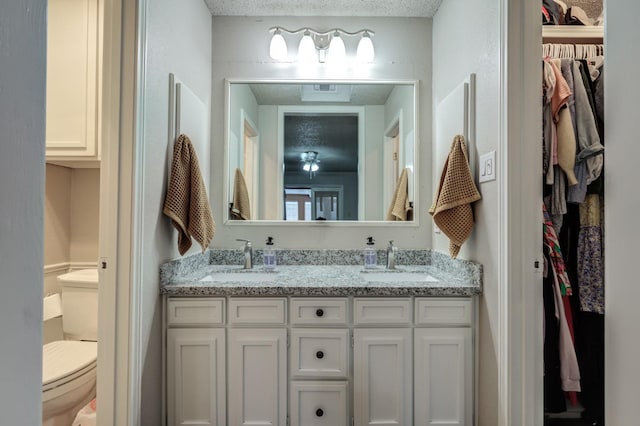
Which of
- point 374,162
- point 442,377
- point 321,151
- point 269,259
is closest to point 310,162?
point 321,151

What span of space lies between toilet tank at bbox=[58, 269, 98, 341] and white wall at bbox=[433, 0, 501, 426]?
1910 mm

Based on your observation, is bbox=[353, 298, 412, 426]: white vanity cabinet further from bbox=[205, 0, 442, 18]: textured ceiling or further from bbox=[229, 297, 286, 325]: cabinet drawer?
bbox=[205, 0, 442, 18]: textured ceiling

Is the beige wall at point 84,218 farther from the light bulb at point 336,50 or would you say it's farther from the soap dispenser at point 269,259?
the light bulb at point 336,50

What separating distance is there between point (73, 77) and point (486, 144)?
6.54 ft

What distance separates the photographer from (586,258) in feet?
4.56

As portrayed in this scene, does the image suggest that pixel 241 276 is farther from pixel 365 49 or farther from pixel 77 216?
pixel 365 49

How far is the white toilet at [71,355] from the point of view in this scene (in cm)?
135

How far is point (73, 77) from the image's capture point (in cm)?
163

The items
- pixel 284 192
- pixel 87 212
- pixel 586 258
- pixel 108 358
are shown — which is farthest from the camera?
pixel 284 192

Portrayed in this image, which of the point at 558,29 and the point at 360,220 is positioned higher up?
the point at 558,29

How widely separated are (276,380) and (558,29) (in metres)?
2.11

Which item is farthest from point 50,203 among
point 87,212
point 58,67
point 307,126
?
point 307,126

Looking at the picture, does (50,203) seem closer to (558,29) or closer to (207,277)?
(207,277)
